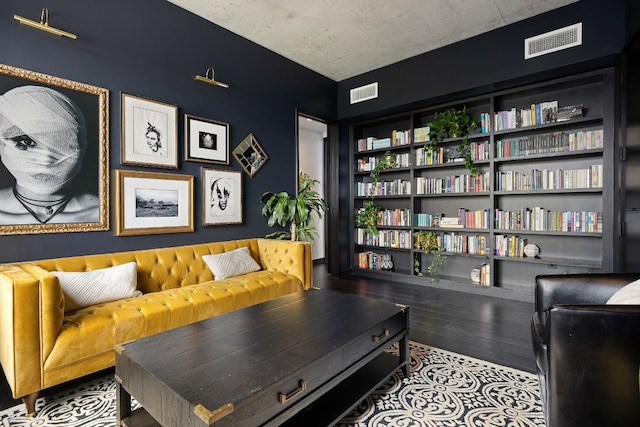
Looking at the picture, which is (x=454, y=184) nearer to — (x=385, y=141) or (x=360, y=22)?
(x=385, y=141)

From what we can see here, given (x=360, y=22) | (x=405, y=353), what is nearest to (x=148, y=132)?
(x=360, y=22)

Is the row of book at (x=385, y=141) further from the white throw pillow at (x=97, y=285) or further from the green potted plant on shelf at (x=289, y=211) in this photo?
the white throw pillow at (x=97, y=285)

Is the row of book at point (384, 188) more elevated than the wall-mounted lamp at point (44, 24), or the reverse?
the wall-mounted lamp at point (44, 24)

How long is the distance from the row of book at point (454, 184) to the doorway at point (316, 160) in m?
2.08

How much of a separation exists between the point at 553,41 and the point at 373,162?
2.63 m

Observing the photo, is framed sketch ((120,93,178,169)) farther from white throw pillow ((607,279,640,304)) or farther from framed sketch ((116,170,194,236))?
white throw pillow ((607,279,640,304))

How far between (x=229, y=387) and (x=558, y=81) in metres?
4.40

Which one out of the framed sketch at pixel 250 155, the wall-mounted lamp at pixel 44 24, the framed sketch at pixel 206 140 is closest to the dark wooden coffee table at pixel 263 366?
the framed sketch at pixel 206 140

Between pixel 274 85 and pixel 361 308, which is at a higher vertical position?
pixel 274 85

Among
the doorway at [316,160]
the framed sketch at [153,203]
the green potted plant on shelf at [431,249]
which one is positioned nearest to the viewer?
the framed sketch at [153,203]

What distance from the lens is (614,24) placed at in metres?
2.95

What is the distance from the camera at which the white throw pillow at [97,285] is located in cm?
211

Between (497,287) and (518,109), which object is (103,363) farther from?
(518,109)

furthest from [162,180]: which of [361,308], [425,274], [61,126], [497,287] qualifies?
[497,287]
